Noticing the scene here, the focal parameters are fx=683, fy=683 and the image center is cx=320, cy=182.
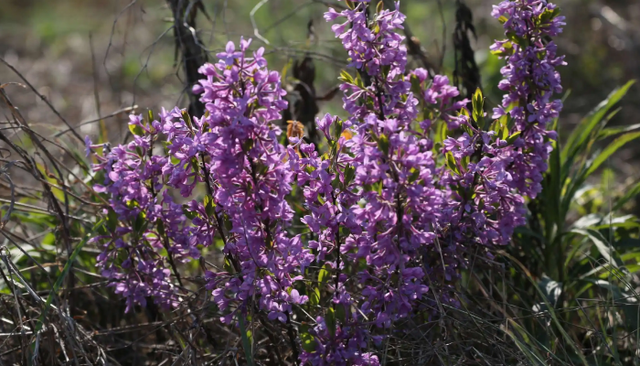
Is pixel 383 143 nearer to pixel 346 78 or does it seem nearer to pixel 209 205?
pixel 346 78

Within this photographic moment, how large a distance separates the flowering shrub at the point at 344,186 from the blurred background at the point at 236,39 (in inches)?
69.1

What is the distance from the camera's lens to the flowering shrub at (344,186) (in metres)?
1.46

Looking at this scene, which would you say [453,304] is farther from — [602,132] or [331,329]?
[602,132]

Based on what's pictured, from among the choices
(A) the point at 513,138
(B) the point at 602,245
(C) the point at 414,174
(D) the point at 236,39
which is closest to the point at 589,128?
(B) the point at 602,245

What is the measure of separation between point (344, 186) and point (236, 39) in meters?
3.97

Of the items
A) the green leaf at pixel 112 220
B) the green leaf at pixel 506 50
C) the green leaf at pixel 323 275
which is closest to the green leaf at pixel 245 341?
the green leaf at pixel 323 275

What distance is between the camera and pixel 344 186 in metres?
1.62

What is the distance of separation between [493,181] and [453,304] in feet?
1.12

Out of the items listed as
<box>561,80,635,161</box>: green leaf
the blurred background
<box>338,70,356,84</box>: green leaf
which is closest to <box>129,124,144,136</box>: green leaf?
<box>338,70,356,84</box>: green leaf

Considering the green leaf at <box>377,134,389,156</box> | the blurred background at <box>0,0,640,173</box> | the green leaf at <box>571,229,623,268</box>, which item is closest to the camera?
the green leaf at <box>377,134,389,156</box>

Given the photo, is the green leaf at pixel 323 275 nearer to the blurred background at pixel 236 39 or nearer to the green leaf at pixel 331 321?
the green leaf at pixel 331 321

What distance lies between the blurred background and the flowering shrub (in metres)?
1.75

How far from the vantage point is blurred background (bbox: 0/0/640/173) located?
4539 millimetres

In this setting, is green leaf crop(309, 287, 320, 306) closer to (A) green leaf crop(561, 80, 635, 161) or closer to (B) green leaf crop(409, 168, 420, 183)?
(B) green leaf crop(409, 168, 420, 183)
